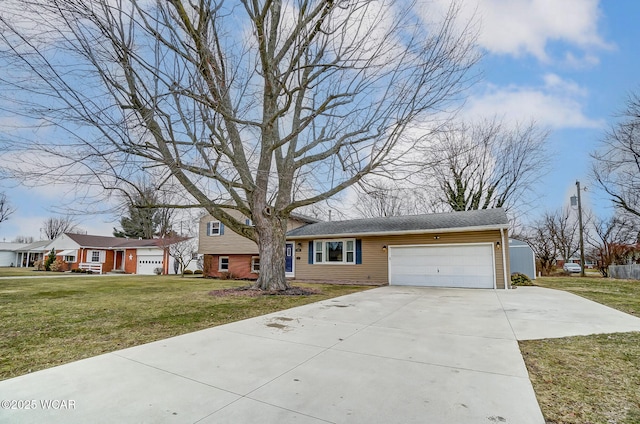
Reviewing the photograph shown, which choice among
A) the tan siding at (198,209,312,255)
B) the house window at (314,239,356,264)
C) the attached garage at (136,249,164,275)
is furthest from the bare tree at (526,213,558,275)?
the attached garage at (136,249,164,275)

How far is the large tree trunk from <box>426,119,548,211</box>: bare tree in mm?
13011

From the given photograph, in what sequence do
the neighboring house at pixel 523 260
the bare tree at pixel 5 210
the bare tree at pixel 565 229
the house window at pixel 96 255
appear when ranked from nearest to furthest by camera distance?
the neighboring house at pixel 523 260, the bare tree at pixel 565 229, the house window at pixel 96 255, the bare tree at pixel 5 210

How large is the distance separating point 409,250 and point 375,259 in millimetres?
1618

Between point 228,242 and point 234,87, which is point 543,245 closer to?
point 228,242

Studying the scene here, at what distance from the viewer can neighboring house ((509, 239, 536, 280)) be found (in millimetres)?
17297

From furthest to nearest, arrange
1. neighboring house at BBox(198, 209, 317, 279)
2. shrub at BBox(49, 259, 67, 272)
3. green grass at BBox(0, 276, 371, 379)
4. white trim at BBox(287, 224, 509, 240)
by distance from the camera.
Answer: shrub at BBox(49, 259, 67, 272) → neighboring house at BBox(198, 209, 317, 279) → white trim at BBox(287, 224, 509, 240) → green grass at BBox(0, 276, 371, 379)

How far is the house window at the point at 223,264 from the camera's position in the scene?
19812mm

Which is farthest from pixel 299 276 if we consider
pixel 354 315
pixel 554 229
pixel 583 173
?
pixel 554 229

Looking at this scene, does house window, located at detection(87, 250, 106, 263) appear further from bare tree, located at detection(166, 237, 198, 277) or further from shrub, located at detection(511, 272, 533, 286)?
shrub, located at detection(511, 272, 533, 286)

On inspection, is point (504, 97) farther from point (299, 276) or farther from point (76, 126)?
point (76, 126)

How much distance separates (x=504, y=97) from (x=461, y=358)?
11114 millimetres

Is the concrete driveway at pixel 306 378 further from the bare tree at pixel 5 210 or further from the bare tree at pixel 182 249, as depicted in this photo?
the bare tree at pixel 5 210

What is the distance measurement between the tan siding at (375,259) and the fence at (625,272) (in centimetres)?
1109

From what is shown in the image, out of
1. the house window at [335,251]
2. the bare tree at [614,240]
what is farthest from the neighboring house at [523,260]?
the house window at [335,251]
